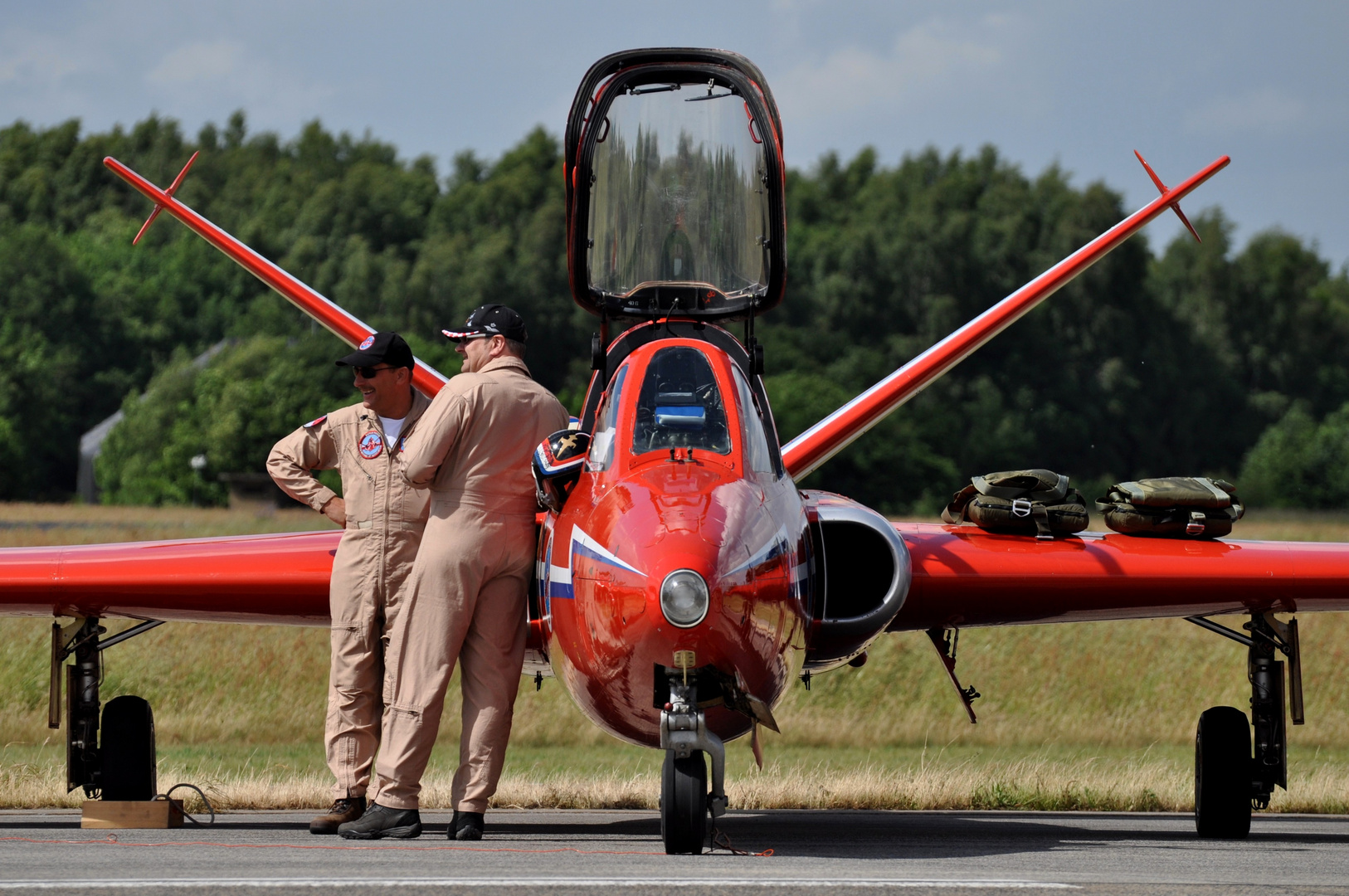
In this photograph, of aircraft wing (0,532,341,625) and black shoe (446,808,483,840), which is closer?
black shoe (446,808,483,840)

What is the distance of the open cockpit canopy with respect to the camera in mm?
9773

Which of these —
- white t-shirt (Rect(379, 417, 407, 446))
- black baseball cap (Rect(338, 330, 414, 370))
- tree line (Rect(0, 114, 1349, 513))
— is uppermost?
tree line (Rect(0, 114, 1349, 513))

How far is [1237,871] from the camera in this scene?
6.80 metres

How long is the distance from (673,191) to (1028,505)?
9.56 ft

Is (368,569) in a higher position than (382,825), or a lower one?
higher

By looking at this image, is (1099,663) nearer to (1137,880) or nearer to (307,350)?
(1137,880)

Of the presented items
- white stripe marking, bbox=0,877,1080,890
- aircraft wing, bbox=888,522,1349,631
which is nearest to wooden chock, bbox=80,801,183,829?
white stripe marking, bbox=0,877,1080,890

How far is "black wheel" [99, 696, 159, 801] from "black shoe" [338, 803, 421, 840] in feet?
9.23

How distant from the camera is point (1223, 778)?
1008cm

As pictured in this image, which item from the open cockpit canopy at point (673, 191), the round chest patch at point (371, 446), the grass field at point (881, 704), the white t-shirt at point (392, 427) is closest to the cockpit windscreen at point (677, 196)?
the open cockpit canopy at point (673, 191)

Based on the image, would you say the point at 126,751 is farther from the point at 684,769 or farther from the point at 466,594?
the point at 684,769

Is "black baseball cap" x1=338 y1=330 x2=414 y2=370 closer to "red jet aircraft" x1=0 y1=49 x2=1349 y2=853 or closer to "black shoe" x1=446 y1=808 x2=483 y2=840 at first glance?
"red jet aircraft" x1=0 y1=49 x2=1349 y2=853

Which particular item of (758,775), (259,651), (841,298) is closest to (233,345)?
(841,298)

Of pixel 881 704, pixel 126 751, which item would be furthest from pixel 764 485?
pixel 881 704
